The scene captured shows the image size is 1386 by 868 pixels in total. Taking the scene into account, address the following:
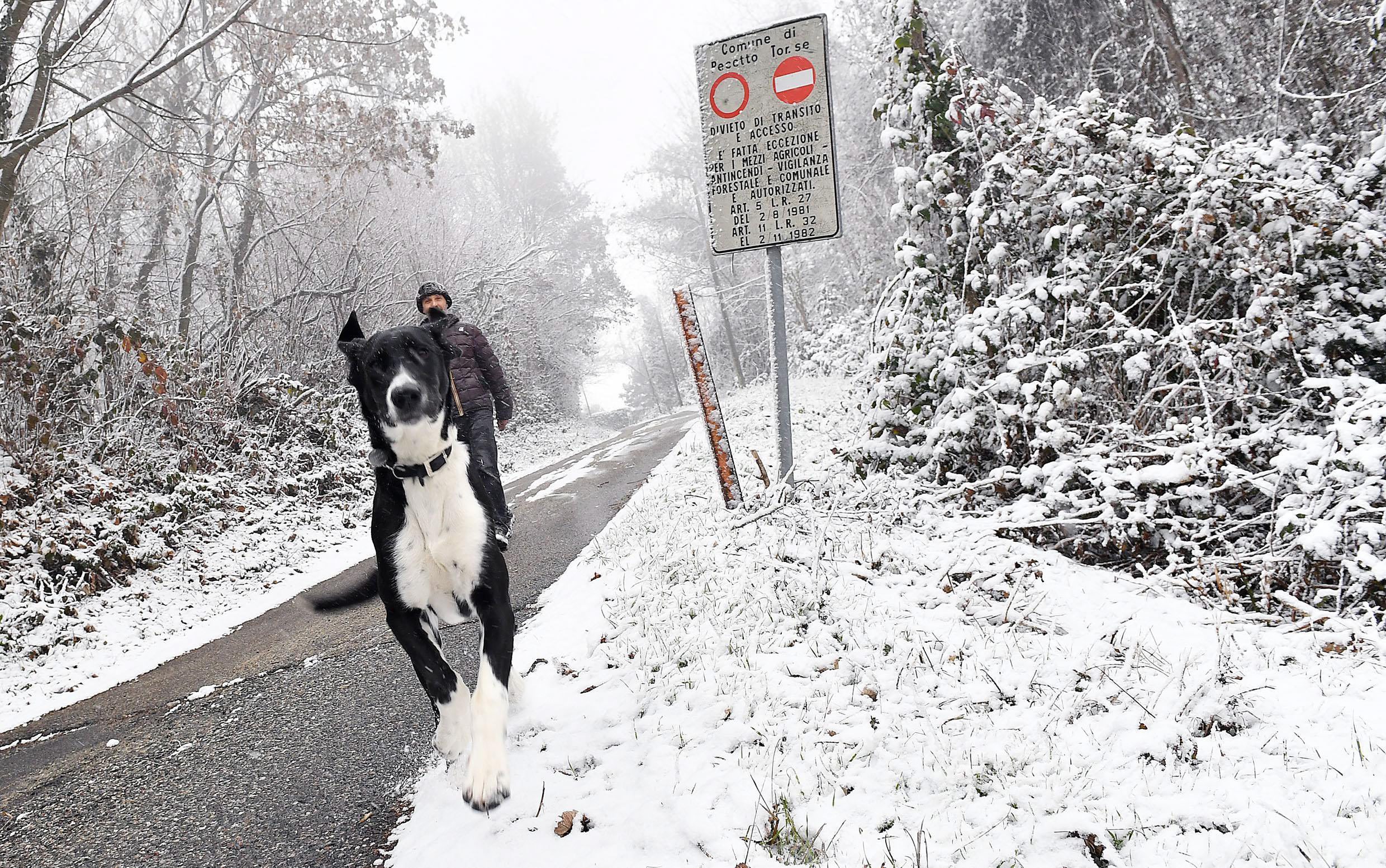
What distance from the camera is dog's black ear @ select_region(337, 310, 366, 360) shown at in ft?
9.80

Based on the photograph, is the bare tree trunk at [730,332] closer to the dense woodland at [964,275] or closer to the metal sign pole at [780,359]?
the dense woodland at [964,275]

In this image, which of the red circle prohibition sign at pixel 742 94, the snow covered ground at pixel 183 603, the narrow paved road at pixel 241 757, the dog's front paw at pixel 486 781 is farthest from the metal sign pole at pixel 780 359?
the snow covered ground at pixel 183 603

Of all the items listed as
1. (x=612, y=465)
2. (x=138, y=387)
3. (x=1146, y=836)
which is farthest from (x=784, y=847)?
(x=612, y=465)

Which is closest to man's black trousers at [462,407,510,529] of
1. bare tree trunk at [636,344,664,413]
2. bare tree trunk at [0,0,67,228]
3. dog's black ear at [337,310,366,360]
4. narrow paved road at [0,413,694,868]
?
narrow paved road at [0,413,694,868]

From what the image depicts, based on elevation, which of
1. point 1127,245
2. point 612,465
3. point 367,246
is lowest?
point 612,465

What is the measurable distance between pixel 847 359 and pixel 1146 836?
14.4 meters

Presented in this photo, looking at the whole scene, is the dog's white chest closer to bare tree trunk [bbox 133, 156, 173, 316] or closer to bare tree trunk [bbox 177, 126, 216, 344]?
bare tree trunk [bbox 177, 126, 216, 344]

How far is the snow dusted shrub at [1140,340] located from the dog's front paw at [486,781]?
287cm

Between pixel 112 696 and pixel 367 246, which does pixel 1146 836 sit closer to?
pixel 112 696

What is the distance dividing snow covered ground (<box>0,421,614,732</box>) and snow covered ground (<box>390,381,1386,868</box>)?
341cm

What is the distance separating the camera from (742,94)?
16.9ft

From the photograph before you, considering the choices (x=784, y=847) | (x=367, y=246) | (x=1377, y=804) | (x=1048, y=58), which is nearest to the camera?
(x=1377, y=804)

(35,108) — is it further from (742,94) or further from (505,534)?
(742,94)

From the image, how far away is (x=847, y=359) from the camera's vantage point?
15766 millimetres
